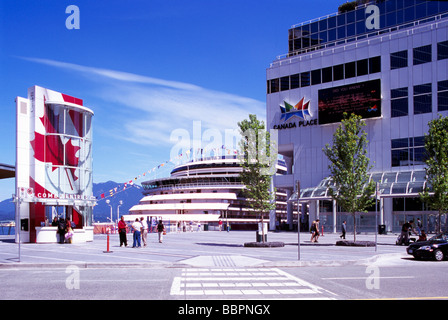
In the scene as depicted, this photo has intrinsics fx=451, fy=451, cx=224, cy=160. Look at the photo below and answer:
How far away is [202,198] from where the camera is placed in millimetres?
77625

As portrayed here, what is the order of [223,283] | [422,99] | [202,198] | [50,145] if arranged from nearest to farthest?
[223,283]
[50,145]
[422,99]
[202,198]

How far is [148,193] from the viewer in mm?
86812

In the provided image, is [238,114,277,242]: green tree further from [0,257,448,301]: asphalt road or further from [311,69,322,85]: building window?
[311,69,322,85]: building window

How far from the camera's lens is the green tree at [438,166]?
32.5 metres

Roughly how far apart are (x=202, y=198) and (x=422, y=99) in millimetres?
39391

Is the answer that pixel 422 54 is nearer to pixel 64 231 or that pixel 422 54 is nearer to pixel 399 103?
pixel 399 103

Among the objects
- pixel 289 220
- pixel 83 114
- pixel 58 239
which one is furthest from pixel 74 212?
pixel 289 220

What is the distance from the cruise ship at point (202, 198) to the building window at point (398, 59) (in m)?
31.0

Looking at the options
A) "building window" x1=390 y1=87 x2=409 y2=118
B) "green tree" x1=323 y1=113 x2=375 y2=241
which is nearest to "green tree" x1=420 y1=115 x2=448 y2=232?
"green tree" x1=323 y1=113 x2=375 y2=241

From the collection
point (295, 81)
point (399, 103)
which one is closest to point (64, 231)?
point (399, 103)

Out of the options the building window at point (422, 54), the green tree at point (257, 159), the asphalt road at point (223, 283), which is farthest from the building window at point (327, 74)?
the asphalt road at point (223, 283)

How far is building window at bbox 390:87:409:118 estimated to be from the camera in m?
53.3

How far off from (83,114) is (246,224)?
52800 millimetres
